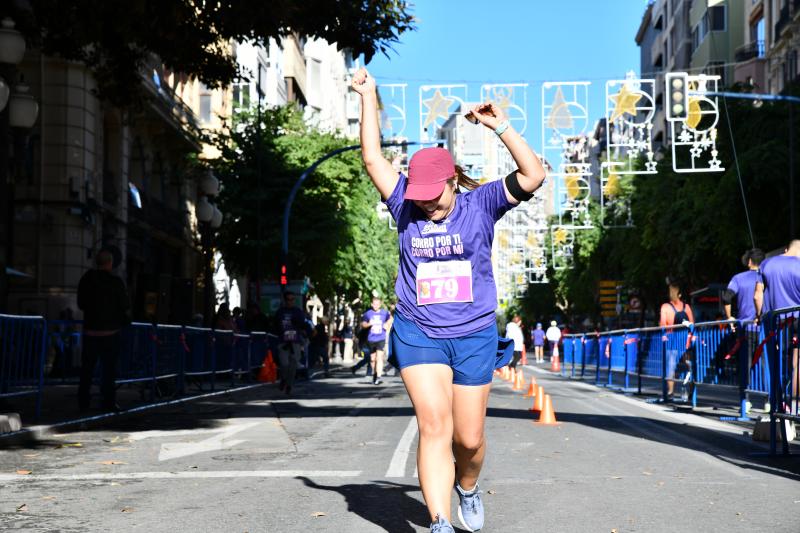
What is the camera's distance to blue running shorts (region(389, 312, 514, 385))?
5.71 m

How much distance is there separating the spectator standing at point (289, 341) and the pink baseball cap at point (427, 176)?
1545cm

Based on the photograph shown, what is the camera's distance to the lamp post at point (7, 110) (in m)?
13.6

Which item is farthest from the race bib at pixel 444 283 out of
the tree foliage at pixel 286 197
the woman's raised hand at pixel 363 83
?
the tree foliage at pixel 286 197

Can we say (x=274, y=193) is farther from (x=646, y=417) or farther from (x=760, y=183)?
(x=646, y=417)

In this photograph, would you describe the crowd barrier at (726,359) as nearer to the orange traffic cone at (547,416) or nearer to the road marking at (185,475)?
the orange traffic cone at (547,416)

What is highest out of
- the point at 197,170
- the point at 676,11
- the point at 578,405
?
the point at 676,11

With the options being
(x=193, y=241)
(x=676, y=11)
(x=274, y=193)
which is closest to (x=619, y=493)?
(x=274, y=193)

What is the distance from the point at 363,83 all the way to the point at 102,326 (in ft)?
29.6

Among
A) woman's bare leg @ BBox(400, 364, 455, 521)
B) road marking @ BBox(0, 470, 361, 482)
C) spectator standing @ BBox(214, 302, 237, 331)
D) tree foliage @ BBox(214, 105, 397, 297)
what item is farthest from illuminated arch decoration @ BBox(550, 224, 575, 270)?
woman's bare leg @ BBox(400, 364, 455, 521)

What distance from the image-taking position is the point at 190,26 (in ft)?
50.0

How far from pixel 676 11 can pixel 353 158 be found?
4161 cm

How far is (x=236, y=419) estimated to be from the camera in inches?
572

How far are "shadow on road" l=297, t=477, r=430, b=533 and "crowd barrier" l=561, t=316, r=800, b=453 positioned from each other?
3663 millimetres

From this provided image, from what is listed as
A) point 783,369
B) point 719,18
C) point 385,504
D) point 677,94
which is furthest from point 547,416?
point 719,18
